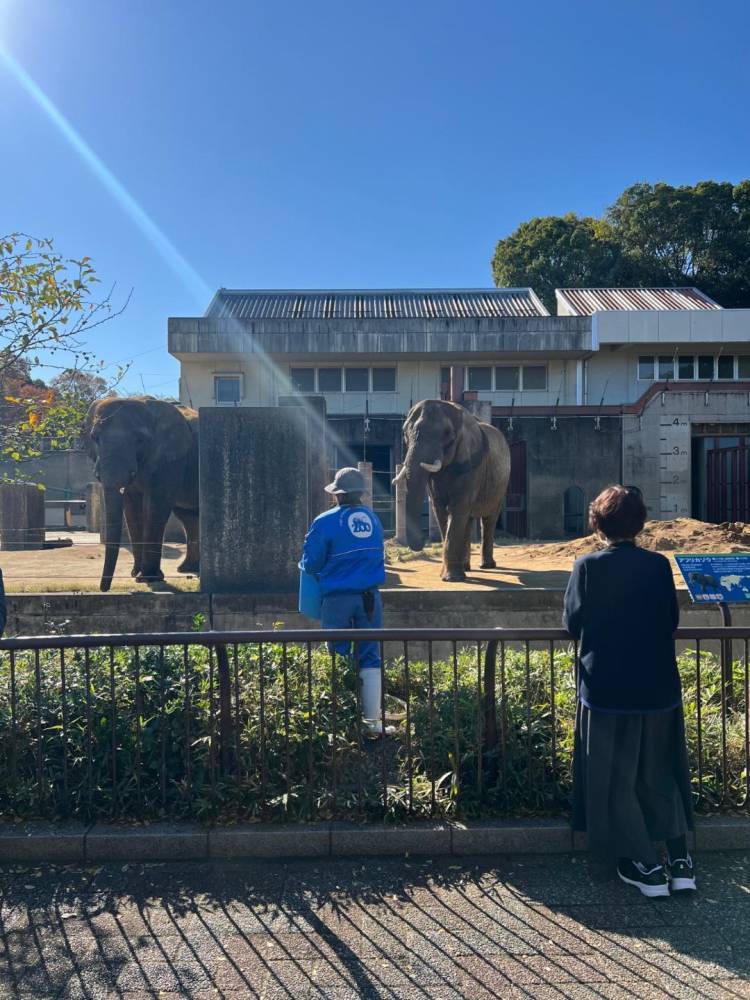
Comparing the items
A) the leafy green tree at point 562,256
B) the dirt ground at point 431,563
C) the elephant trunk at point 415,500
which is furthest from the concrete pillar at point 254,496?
the leafy green tree at point 562,256

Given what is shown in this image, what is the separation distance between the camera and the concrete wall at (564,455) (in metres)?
20.0

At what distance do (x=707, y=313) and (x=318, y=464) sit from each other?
79.4 feet

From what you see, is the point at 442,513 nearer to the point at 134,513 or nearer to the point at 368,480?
the point at 134,513

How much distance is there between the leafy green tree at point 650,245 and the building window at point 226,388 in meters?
17.3

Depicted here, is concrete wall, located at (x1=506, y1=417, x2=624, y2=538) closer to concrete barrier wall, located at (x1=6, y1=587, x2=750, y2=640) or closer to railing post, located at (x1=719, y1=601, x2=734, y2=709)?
concrete barrier wall, located at (x1=6, y1=587, x2=750, y2=640)

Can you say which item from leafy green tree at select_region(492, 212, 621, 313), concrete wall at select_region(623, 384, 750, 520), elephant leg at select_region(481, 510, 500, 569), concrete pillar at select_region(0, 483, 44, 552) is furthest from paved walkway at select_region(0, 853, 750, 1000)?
leafy green tree at select_region(492, 212, 621, 313)

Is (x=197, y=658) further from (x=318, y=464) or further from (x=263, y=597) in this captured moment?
(x=318, y=464)

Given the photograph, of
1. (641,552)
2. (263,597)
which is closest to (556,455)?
(263,597)

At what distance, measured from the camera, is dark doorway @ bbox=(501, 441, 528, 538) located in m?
20.4

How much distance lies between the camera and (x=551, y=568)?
11.4 m

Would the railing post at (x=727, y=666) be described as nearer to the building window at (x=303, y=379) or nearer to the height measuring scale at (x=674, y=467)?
the height measuring scale at (x=674, y=467)

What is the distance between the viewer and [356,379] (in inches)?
1142

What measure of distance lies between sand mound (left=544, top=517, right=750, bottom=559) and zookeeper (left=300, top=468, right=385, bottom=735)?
7.66 meters

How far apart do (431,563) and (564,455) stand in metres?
9.11
